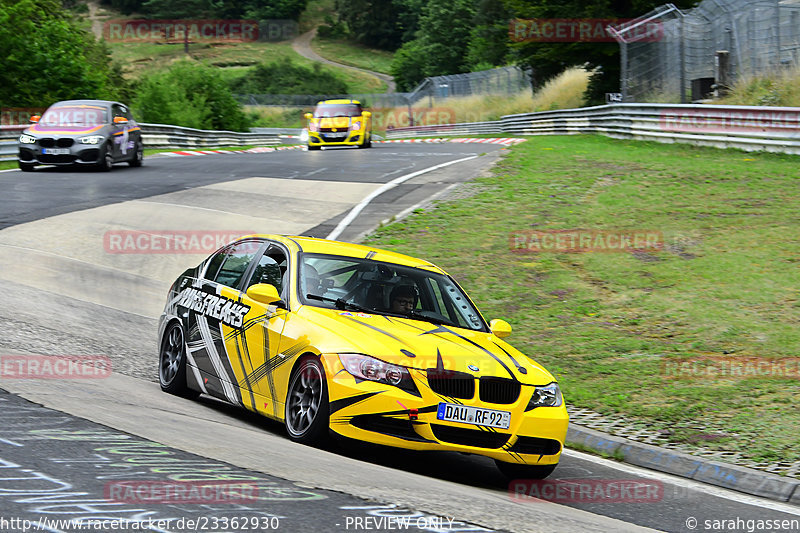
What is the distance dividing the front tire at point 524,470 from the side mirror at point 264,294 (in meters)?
2.03

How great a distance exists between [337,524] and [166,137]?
36.3 m

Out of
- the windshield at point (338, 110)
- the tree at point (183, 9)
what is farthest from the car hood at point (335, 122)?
the tree at point (183, 9)

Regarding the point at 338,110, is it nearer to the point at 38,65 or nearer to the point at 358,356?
the point at 38,65

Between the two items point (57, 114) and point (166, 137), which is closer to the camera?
point (57, 114)

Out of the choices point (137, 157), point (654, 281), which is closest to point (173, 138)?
point (137, 157)

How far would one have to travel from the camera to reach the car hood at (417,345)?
6.88m

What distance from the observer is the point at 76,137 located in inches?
985

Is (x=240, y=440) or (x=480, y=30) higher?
(x=480, y=30)

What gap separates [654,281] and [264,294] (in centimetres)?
734

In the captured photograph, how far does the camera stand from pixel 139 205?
18.8 meters

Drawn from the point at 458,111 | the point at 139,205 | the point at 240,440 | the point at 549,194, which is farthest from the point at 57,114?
the point at 458,111

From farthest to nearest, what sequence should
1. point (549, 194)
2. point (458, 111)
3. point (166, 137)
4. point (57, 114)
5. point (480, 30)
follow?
point (480, 30)
point (458, 111)
point (166, 137)
point (57, 114)
point (549, 194)

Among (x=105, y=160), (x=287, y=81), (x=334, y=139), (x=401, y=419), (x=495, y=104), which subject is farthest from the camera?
(x=287, y=81)

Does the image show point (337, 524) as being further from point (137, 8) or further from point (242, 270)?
point (137, 8)
